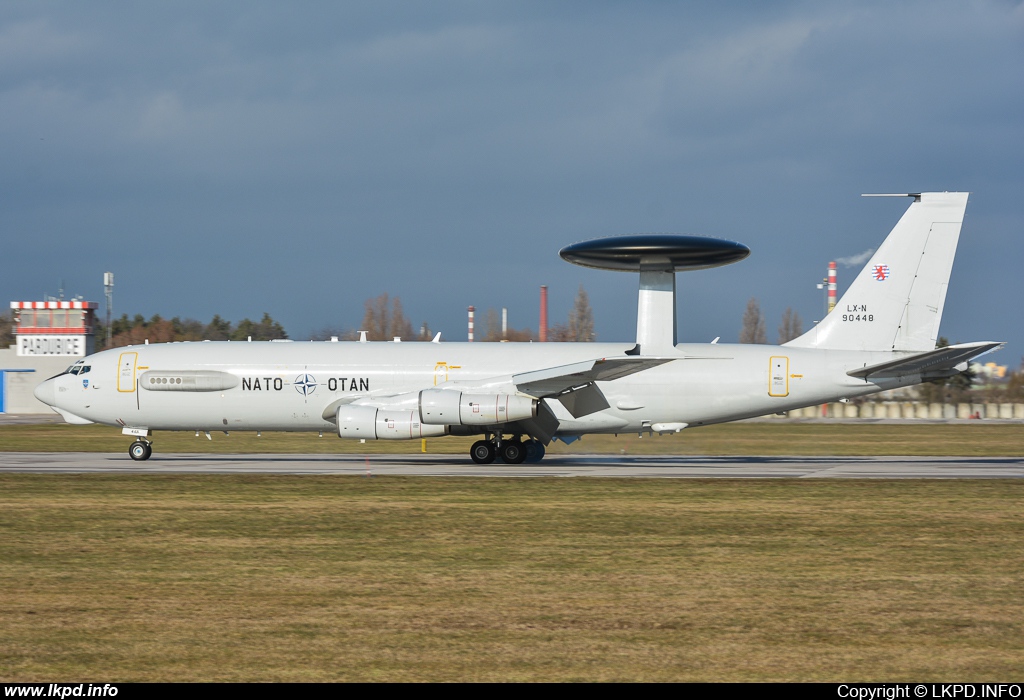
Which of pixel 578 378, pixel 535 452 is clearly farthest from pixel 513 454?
pixel 578 378

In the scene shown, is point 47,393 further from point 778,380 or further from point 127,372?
point 778,380

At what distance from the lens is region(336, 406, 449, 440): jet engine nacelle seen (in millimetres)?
30094

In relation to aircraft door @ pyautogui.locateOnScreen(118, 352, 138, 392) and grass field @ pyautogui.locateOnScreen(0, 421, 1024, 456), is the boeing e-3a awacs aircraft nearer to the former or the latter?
→ aircraft door @ pyautogui.locateOnScreen(118, 352, 138, 392)

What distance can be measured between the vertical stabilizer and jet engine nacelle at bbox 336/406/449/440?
1420 cm

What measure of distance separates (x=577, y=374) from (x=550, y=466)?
2989 mm

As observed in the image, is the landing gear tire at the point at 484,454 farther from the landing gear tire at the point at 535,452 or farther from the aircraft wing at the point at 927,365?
the aircraft wing at the point at 927,365

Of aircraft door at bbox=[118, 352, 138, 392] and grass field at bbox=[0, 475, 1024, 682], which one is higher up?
aircraft door at bbox=[118, 352, 138, 392]

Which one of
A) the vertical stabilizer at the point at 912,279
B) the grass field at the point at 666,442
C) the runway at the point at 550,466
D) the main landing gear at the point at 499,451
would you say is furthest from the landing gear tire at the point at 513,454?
the vertical stabilizer at the point at 912,279

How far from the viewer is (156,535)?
16078mm

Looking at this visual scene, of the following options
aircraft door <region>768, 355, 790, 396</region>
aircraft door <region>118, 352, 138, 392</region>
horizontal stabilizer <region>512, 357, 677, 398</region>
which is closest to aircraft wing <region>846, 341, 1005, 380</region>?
aircraft door <region>768, 355, 790, 396</region>

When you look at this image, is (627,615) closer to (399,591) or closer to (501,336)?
(399,591)

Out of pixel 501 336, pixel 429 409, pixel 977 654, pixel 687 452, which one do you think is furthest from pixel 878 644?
pixel 501 336

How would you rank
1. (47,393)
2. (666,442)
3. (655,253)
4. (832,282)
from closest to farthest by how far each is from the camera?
(655,253) < (47,393) < (666,442) < (832,282)

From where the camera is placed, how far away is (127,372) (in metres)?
33.2
